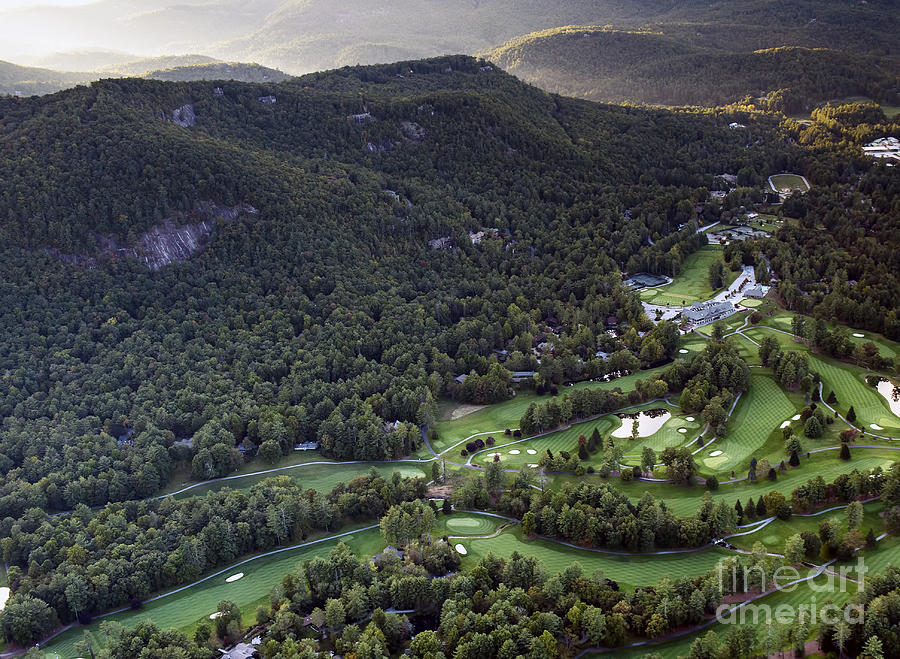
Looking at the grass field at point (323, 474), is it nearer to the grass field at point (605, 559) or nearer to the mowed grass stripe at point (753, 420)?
the grass field at point (605, 559)

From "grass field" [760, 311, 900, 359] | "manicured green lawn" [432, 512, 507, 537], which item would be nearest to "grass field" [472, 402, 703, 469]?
"manicured green lawn" [432, 512, 507, 537]

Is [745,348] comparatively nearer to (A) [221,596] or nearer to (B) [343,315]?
(B) [343,315]

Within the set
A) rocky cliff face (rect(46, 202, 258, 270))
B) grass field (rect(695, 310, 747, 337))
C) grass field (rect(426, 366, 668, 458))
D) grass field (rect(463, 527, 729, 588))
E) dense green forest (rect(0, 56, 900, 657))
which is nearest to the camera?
grass field (rect(463, 527, 729, 588))

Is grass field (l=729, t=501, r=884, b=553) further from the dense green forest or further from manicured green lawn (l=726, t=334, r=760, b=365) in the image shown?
manicured green lawn (l=726, t=334, r=760, b=365)

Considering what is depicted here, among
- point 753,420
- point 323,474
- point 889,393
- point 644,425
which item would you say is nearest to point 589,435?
point 644,425

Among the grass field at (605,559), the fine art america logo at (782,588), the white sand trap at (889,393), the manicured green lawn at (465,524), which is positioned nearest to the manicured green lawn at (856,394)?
the white sand trap at (889,393)
